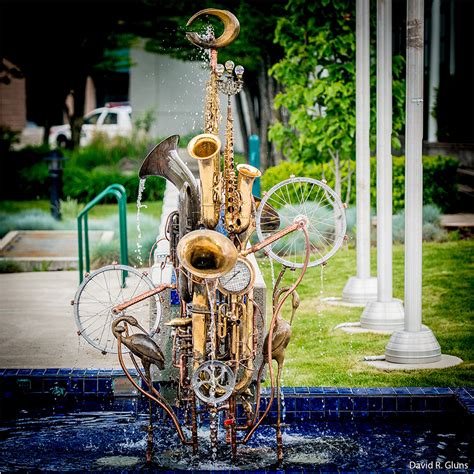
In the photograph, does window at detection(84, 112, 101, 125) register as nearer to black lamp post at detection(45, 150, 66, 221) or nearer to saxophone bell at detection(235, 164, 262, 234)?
black lamp post at detection(45, 150, 66, 221)

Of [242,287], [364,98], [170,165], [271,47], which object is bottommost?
[242,287]

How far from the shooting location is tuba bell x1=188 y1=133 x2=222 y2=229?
4.54m

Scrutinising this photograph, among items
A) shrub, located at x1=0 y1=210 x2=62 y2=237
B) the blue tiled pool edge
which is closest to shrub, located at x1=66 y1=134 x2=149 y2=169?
shrub, located at x1=0 y1=210 x2=62 y2=237

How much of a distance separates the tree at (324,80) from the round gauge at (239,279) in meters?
6.88

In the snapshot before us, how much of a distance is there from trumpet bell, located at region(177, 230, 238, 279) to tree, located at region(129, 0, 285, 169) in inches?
369

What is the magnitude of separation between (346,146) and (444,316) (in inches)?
120

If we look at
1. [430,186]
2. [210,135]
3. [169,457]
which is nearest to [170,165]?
[210,135]

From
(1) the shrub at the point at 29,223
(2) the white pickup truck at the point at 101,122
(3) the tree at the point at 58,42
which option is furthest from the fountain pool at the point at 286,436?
(2) the white pickup truck at the point at 101,122

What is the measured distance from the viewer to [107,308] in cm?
622

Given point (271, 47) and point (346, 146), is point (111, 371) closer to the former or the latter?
point (346, 146)

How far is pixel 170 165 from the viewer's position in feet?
16.2

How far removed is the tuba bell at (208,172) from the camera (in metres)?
4.54

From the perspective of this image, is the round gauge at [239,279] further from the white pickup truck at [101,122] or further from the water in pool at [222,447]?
the white pickup truck at [101,122]

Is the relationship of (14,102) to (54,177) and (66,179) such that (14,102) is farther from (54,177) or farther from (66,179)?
(54,177)
